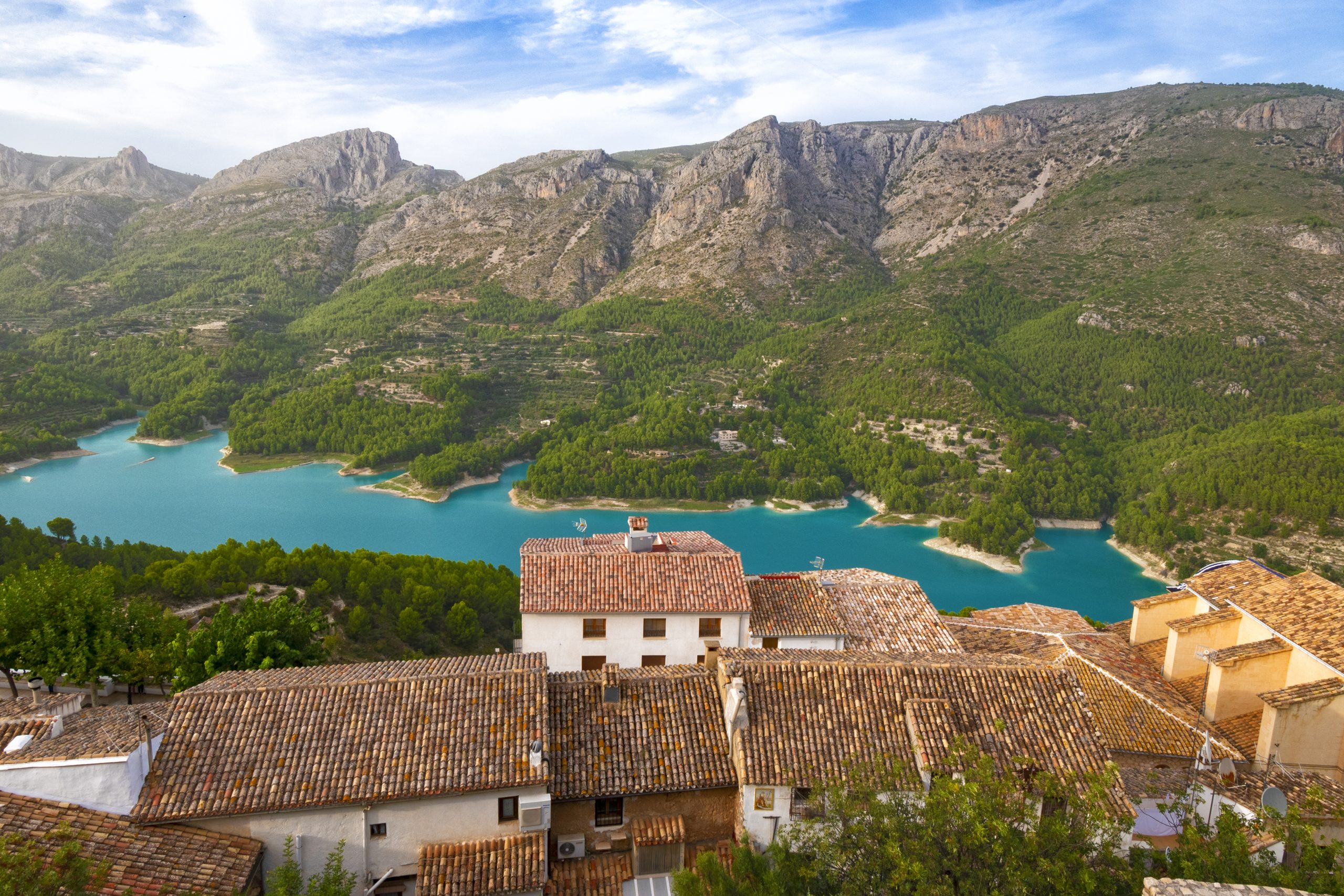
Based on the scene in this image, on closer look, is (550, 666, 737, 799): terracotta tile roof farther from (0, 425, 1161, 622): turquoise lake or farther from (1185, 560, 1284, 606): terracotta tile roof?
(0, 425, 1161, 622): turquoise lake

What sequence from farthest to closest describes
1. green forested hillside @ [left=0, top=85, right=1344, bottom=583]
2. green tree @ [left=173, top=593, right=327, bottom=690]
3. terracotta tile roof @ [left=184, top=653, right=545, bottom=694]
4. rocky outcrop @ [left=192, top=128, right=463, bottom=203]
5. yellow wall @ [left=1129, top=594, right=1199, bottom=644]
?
rocky outcrop @ [left=192, top=128, right=463, bottom=203], green forested hillside @ [left=0, top=85, right=1344, bottom=583], yellow wall @ [left=1129, top=594, right=1199, bottom=644], green tree @ [left=173, top=593, right=327, bottom=690], terracotta tile roof @ [left=184, top=653, right=545, bottom=694]

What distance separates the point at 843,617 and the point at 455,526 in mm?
49498

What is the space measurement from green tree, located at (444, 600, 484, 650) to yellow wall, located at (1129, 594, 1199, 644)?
18849mm

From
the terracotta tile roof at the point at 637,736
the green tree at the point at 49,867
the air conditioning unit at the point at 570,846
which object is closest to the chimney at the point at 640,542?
the terracotta tile roof at the point at 637,736

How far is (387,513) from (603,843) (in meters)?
58.6

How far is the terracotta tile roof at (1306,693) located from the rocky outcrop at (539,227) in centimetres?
10651

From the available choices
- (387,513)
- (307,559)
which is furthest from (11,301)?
(307,559)

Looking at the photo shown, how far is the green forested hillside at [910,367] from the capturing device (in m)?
65.4

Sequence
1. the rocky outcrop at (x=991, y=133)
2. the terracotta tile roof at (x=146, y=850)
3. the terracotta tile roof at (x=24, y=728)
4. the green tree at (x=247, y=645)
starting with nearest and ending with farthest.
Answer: the terracotta tile roof at (x=146, y=850), the terracotta tile roof at (x=24, y=728), the green tree at (x=247, y=645), the rocky outcrop at (x=991, y=133)

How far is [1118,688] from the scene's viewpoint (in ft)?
49.9

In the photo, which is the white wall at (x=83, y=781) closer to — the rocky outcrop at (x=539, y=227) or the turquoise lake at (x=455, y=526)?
the turquoise lake at (x=455, y=526)

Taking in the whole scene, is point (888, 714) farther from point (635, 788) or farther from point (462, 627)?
point (462, 627)

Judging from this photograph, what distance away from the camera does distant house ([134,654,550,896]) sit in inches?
378

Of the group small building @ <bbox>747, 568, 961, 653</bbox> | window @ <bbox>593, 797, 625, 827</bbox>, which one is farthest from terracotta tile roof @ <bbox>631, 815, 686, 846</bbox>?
small building @ <bbox>747, 568, 961, 653</bbox>
